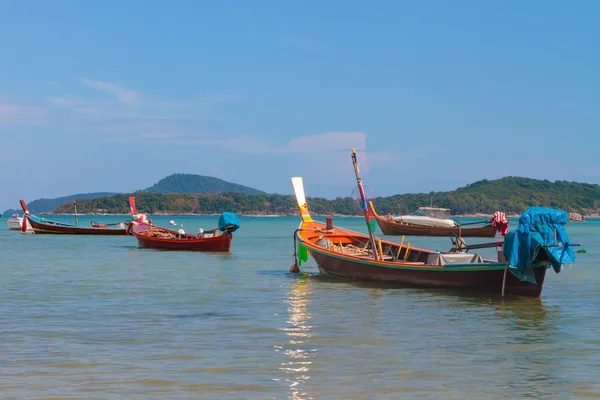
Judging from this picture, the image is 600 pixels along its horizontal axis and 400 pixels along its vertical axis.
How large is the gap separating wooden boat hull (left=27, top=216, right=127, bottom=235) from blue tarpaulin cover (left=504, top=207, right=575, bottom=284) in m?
66.5

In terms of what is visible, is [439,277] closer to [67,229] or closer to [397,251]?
[397,251]

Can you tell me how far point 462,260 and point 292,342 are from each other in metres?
12.1

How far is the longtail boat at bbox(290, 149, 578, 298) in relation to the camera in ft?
69.6

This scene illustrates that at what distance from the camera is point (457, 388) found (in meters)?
12.2

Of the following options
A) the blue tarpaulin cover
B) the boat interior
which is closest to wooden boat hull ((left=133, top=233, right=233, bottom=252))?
the boat interior

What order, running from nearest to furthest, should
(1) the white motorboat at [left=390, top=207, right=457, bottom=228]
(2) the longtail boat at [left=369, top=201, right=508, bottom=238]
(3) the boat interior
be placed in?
1. (3) the boat interior
2. (2) the longtail boat at [left=369, top=201, right=508, bottom=238]
3. (1) the white motorboat at [left=390, top=207, right=457, bottom=228]

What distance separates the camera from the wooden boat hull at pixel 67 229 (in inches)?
3314

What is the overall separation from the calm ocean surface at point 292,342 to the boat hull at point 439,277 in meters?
0.32

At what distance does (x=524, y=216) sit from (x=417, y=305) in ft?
13.1

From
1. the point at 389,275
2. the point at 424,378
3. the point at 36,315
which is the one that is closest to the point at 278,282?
the point at 389,275

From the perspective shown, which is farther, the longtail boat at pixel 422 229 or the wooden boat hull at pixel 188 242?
the longtail boat at pixel 422 229

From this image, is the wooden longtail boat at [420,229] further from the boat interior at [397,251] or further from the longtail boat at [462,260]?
the longtail boat at [462,260]

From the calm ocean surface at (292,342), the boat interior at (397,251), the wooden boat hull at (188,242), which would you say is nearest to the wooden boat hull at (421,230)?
the wooden boat hull at (188,242)

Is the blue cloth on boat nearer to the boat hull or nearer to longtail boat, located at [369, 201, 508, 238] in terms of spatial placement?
the boat hull
